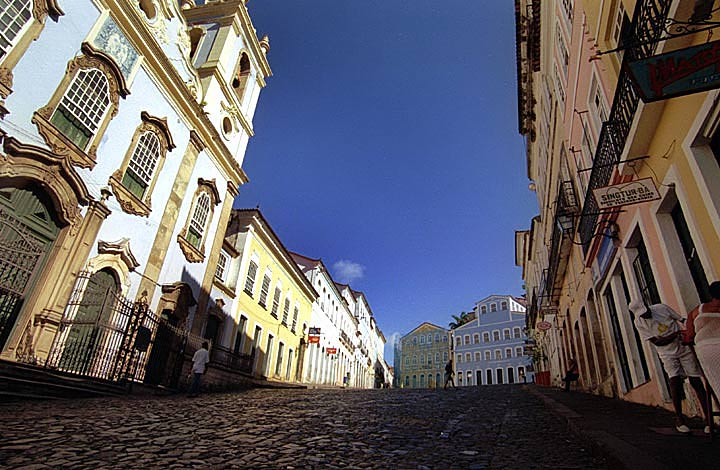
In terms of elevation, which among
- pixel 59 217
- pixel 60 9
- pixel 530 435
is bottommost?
pixel 530 435

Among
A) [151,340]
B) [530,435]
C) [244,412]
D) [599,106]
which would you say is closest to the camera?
[530,435]

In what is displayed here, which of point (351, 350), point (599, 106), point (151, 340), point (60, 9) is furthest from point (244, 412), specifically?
point (351, 350)

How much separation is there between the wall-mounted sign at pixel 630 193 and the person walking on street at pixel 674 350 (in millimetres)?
1865

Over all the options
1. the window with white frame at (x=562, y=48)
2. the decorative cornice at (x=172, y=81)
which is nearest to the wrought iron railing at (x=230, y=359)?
the decorative cornice at (x=172, y=81)

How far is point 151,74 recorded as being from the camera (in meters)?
13.8

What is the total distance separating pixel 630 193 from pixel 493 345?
55874mm

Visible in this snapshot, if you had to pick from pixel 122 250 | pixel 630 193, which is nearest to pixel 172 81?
pixel 122 250

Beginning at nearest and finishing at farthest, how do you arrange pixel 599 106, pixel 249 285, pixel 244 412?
pixel 244 412 < pixel 599 106 < pixel 249 285

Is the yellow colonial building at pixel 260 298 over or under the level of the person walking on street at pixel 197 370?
over

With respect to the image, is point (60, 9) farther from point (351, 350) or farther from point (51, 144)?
point (351, 350)

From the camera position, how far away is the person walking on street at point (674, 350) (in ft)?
15.3

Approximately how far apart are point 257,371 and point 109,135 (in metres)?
15.5

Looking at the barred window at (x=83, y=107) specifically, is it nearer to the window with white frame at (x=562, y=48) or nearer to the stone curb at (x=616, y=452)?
the stone curb at (x=616, y=452)

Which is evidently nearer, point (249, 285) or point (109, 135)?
point (109, 135)
